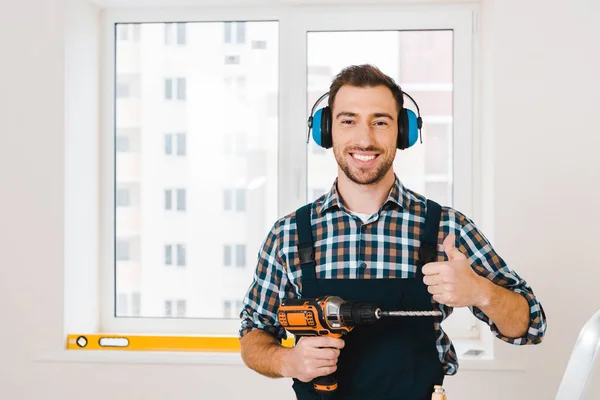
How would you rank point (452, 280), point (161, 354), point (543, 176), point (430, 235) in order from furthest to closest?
point (161, 354), point (543, 176), point (430, 235), point (452, 280)

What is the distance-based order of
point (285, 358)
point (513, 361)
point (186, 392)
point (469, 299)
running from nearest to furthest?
point (469, 299)
point (285, 358)
point (513, 361)
point (186, 392)

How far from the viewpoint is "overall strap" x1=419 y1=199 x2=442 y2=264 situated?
5.53 feet

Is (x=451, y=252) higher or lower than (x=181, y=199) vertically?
lower

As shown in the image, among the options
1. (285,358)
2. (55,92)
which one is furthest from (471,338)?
(55,92)

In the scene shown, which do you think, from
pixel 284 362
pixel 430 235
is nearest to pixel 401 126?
pixel 430 235

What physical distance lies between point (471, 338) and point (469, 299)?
138 centimetres

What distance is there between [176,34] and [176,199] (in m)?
0.70

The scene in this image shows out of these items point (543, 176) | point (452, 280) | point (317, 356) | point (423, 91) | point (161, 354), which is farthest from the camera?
point (423, 91)

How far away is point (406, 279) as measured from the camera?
5.52ft

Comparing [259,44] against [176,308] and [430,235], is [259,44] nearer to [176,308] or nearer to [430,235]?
[176,308]

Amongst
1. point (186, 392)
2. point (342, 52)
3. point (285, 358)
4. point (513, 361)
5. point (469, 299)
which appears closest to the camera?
point (469, 299)

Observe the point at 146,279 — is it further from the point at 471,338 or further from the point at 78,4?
the point at 471,338

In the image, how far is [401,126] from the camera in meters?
1.76

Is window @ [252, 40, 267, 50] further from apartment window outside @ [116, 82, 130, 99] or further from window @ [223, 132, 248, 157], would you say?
apartment window outside @ [116, 82, 130, 99]
